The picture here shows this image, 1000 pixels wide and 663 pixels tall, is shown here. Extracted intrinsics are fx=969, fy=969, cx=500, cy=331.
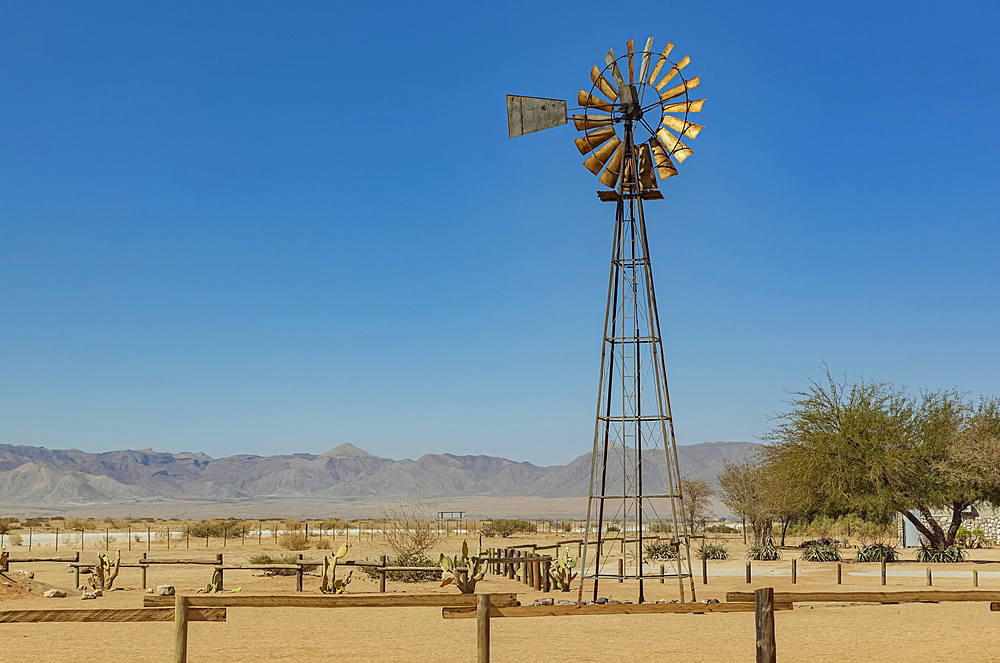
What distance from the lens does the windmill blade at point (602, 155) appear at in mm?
19297

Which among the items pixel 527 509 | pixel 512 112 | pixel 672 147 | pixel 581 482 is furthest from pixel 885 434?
pixel 581 482

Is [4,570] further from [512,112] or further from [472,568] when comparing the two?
[512,112]

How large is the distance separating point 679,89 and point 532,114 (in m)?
2.93

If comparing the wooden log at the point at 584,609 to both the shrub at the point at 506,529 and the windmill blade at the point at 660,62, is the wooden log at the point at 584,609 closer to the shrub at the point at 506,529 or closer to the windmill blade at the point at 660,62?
the windmill blade at the point at 660,62

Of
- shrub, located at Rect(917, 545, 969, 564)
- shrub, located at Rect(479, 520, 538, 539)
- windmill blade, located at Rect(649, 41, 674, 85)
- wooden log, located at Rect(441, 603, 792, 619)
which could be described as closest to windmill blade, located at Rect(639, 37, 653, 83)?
windmill blade, located at Rect(649, 41, 674, 85)

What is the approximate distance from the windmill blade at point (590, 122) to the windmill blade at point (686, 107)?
117 centimetres

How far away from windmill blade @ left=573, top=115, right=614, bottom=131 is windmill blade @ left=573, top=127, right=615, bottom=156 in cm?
11

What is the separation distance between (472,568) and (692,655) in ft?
35.3

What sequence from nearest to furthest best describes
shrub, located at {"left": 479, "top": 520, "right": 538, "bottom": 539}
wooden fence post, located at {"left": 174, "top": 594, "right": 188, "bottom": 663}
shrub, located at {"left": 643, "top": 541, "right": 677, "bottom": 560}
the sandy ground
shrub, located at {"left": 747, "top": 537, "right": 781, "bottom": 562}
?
wooden fence post, located at {"left": 174, "top": 594, "right": 188, "bottom": 663}
the sandy ground
shrub, located at {"left": 747, "top": 537, "right": 781, "bottom": 562}
shrub, located at {"left": 643, "top": 541, "right": 677, "bottom": 560}
shrub, located at {"left": 479, "top": 520, "right": 538, "bottom": 539}

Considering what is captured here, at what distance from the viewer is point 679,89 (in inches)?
747

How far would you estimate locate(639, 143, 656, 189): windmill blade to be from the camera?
19.3m

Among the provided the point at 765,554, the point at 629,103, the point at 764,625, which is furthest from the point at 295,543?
the point at 764,625

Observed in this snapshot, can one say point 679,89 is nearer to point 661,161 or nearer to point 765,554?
point 661,161

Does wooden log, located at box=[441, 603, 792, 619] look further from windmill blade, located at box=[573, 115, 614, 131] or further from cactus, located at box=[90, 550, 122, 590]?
cactus, located at box=[90, 550, 122, 590]
